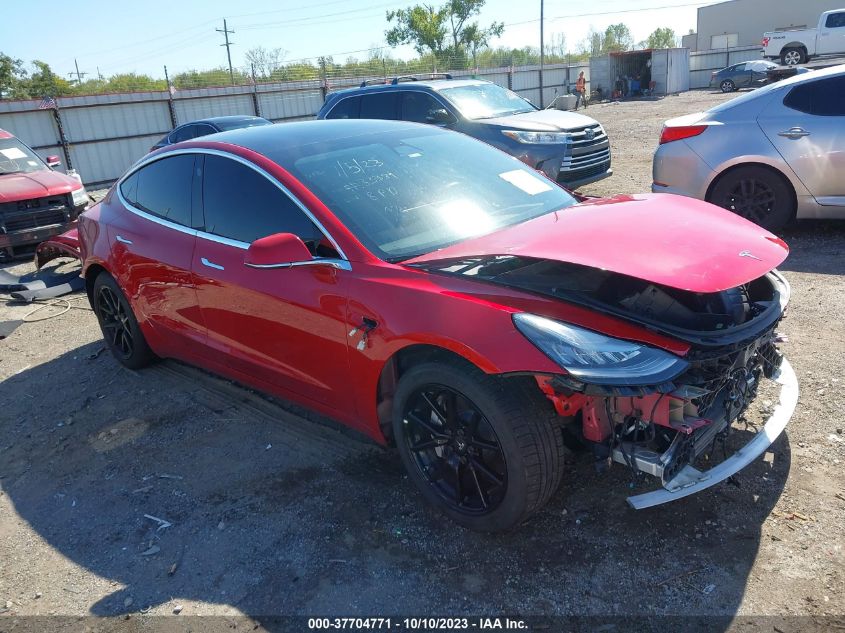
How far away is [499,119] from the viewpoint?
9.70 metres

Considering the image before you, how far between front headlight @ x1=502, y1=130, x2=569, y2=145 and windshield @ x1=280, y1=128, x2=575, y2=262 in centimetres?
528

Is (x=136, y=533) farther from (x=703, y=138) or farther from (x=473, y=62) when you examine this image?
(x=473, y=62)

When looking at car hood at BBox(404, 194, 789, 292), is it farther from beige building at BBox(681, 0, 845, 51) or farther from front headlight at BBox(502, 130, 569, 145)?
beige building at BBox(681, 0, 845, 51)

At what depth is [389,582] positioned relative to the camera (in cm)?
278

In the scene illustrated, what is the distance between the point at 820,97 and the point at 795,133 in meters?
Answer: 0.43

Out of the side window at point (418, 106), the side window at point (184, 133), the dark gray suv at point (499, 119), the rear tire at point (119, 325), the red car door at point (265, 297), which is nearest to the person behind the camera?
the red car door at point (265, 297)

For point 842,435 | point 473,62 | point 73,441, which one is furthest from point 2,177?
point 473,62

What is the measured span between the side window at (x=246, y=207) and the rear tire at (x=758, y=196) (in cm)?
518

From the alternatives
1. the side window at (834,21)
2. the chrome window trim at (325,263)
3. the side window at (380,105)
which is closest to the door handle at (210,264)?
the chrome window trim at (325,263)

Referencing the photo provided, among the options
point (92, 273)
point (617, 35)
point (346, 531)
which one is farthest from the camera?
point (617, 35)

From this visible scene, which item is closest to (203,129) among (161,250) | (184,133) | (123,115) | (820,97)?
(184,133)

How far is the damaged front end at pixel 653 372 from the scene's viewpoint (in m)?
2.47

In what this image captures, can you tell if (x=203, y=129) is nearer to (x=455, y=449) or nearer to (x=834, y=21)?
(x=455, y=449)

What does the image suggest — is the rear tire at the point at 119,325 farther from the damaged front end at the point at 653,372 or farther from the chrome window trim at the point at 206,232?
the damaged front end at the point at 653,372
